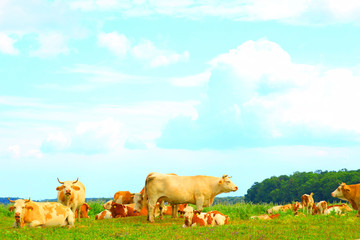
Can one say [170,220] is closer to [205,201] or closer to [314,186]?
[205,201]

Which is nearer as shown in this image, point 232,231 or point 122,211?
point 232,231

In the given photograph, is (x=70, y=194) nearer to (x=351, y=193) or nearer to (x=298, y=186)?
(x=351, y=193)

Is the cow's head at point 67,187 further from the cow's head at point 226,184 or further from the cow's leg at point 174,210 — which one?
the cow's head at point 226,184

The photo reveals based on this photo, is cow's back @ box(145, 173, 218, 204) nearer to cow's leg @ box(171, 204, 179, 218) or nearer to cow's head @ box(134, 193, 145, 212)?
cow's leg @ box(171, 204, 179, 218)

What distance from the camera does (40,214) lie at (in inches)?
741

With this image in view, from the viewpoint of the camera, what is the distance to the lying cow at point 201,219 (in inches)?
750

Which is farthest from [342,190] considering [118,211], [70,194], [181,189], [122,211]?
[70,194]

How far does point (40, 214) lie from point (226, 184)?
9.54 m

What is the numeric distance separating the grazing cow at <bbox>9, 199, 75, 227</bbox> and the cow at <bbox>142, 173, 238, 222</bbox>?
456 cm

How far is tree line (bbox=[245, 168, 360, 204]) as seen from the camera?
82125 millimetres

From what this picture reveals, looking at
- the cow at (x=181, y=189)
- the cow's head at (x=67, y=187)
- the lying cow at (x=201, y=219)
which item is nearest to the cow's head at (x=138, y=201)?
the cow at (x=181, y=189)

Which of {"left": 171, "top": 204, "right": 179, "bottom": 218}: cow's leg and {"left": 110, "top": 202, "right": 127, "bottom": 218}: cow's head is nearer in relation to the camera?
{"left": 171, "top": 204, "right": 179, "bottom": 218}: cow's leg

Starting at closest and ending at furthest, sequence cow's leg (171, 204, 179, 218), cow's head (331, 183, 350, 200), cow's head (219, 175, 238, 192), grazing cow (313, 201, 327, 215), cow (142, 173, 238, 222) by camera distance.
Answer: cow (142, 173, 238, 222)
cow's head (219, 175, 238, 192)
cow's head (331, 183, 350, 200)
cow's leg (171, 204, 179, 218)
grazing cow (313, 201, 327, 215)

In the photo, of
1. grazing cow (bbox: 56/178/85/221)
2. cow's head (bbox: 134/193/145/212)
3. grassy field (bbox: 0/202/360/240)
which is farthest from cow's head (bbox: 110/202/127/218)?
grassy field (bbox: 0/202/360/240)
